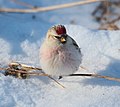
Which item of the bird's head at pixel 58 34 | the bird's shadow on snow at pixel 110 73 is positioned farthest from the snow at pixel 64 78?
the bird's head at pixel 58 34

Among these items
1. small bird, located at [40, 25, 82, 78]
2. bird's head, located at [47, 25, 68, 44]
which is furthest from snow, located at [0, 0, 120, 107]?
bird's head, located at [47, 25, 68, 44]

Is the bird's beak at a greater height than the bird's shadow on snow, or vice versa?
the bird's beak

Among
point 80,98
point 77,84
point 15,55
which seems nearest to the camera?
point 80,98

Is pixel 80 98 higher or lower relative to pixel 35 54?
lower

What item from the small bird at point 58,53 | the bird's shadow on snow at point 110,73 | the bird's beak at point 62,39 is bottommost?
the bird's shadow on snow at point 110,73

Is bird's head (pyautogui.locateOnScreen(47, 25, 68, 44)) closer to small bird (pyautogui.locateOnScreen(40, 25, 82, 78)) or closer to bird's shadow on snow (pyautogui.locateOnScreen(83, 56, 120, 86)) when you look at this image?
small bird (pyautogui.locateOnScreen(40, 25, 82, 78))

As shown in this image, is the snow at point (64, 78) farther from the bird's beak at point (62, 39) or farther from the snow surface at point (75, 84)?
the bird's beak at point (62, 39)

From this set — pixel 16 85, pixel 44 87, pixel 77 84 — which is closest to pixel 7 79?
pixel 16 85

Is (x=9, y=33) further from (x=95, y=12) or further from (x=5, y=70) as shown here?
(x=95, y=12)
